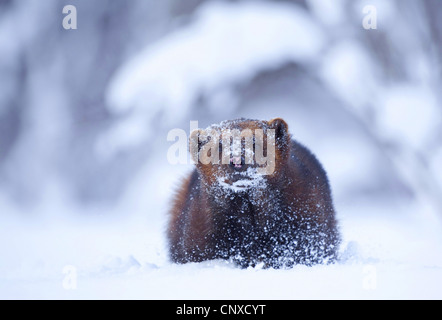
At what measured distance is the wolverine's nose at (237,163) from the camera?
9.77 feet

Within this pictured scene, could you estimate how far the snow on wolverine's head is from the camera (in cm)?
301

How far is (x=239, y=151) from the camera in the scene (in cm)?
299

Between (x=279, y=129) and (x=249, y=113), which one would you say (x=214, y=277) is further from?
(x=249, y=113)

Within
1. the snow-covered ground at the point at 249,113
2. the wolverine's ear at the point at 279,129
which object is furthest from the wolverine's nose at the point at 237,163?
the snow-covered ground at the point at 249,113

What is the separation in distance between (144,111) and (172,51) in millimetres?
978

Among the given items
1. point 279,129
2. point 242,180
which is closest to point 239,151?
point 242,180

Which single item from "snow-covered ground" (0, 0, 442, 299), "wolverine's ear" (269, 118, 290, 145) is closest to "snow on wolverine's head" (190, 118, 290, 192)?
"wolverine's ear" (269, 118, 290, 145)

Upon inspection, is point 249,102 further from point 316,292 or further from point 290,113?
point 316,292

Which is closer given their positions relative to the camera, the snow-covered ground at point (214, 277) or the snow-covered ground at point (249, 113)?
the snow-covered ground at point (214, 277)

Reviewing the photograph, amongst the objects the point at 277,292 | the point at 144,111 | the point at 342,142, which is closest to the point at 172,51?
the point at 144,111

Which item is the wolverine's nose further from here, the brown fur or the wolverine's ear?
the wolverine's ear

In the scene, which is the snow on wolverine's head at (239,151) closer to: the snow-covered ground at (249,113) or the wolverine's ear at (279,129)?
the wolverine's ear at (279,129)

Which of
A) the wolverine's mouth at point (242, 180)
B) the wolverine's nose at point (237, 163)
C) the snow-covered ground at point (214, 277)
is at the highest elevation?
the wolverine's nose at point (237, 163)

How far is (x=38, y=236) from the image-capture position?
597 cm
